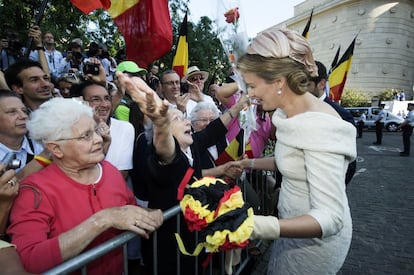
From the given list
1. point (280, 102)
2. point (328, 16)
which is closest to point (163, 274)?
point (280, 102)

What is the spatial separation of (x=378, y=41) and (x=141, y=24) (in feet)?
173

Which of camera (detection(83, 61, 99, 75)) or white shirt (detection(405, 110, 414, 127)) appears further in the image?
white shirt (detection(405, 110, 414, 127))

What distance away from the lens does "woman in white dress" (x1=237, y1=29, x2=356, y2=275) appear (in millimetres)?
1469

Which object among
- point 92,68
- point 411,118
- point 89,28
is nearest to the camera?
point 92,68

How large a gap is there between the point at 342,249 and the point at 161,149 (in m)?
1.27

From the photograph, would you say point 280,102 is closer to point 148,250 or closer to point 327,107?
point 327,107

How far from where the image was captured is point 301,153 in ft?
5.62

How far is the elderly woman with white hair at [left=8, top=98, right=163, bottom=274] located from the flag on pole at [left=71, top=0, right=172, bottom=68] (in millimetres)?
1809

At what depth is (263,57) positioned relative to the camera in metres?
1.68

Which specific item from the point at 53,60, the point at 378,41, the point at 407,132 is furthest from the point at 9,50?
the point at 378,41

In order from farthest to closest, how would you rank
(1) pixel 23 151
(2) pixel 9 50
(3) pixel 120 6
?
(2) pixel 9 50
(3) pixel 120 6
(1) pixel 23 151

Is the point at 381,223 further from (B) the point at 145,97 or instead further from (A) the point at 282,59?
(B) the point at 145,97

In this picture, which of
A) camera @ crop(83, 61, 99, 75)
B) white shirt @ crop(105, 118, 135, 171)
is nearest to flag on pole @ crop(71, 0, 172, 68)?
camera @ crop(83, 61, 99, 75)

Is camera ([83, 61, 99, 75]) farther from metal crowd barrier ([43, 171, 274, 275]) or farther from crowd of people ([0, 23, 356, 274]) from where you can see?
metal crowd barrier ([43, 171, 274, 275])
